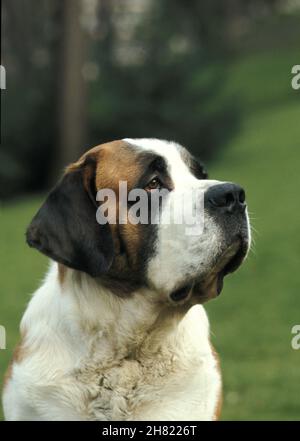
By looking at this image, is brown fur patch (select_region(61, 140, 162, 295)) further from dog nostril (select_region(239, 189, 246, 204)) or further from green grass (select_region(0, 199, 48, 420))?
green grass (select_region(0, 199, 48, 420))

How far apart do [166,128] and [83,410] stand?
18.8 metres

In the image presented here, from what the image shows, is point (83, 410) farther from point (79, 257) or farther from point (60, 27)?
point (60, 27)

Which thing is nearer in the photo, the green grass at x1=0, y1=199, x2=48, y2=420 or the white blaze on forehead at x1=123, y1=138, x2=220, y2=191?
the white blaze on forehead at x1=123, y1=138, x2=220, y2=191

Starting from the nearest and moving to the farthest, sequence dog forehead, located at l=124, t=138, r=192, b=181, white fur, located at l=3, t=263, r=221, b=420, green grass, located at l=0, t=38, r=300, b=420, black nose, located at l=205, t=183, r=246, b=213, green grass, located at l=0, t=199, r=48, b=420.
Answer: black nose, located at l=205, t=183, r=246, b=213
white fur, located at l=3, t=263, r=221, b=420
dog forehead, located at l=124, t=138, r=192, b=181
green grass, located at l=0, t=38, r=300, b=420
green grass, located at l=0, t=199, r=48, b=420

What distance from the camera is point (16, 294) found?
13227mm

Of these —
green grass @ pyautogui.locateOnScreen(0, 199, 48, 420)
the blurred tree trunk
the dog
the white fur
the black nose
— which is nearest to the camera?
the black nose

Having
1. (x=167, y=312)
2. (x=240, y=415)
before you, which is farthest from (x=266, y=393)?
(x=167, y=312)

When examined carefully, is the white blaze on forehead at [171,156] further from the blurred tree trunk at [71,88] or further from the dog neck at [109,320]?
the blurred tree trunk at [71,88]

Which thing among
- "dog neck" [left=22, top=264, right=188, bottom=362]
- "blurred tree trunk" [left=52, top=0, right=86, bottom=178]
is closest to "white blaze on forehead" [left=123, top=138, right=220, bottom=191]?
"dog neck" [left=22, top=264, right=188, bottom=362]

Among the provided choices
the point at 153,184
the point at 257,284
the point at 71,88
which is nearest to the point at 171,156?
the point at 153,184

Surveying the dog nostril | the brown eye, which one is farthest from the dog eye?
the dog nostril

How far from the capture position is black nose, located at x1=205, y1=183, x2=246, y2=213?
406 centimetres

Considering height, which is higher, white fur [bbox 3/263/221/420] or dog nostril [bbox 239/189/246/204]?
dog nostril [bbox 239/189/246/204]

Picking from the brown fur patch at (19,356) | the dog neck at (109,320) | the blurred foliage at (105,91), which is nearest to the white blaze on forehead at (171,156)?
the dog neck at (109,320)
